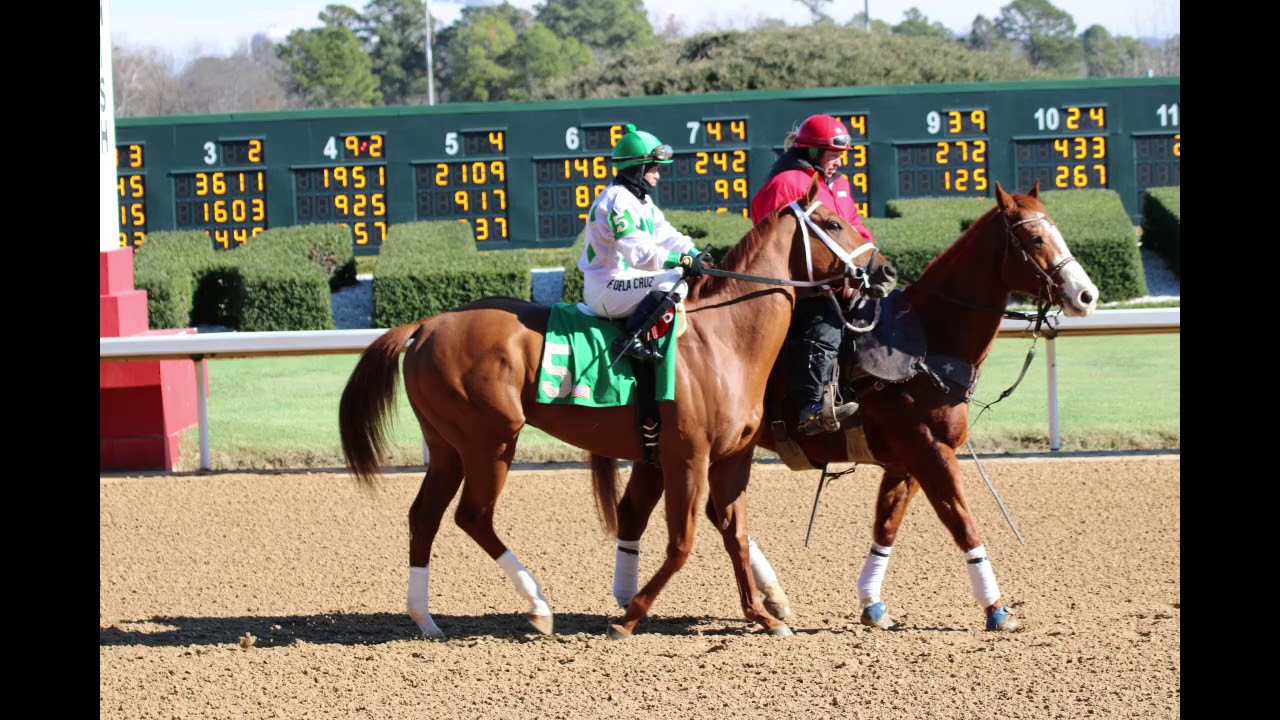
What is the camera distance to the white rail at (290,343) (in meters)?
8.10

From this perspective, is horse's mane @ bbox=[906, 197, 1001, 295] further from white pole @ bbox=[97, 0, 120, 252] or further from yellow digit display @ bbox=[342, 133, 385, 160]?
yellow digit display @ bbox=[342, 133, 385, 160]

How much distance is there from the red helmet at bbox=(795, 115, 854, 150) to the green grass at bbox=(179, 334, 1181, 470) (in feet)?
5.62

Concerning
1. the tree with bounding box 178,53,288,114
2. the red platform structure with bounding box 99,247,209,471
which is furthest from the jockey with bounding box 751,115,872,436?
the tree with bounding box 178,53,288,114

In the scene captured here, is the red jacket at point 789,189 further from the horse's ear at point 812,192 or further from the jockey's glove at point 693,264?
A: the jockey's glove at point 693,264

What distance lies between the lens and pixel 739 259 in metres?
5.15

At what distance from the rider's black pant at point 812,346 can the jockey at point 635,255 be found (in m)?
0.60

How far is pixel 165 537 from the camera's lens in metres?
6.75

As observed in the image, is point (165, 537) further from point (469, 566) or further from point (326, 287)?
point (326, 287)

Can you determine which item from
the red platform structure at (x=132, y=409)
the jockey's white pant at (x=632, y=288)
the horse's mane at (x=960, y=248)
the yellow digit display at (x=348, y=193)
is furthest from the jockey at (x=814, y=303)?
the yellow digit display at (x=348, y=193)

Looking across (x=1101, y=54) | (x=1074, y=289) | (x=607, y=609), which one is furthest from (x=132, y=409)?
(x=1101, y=54)

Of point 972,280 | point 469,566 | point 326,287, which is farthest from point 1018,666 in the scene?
point 326,287

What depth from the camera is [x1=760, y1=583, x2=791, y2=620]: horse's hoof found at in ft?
17.2

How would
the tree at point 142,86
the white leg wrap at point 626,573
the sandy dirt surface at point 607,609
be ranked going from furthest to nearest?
the tree at point 142,86 < the white leg wrap at point 626,573 < the sandy dirt surface at point 607,609

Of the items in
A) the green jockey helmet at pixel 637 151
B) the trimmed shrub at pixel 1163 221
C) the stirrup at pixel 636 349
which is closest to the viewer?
the stirrup at pixel 636 349
